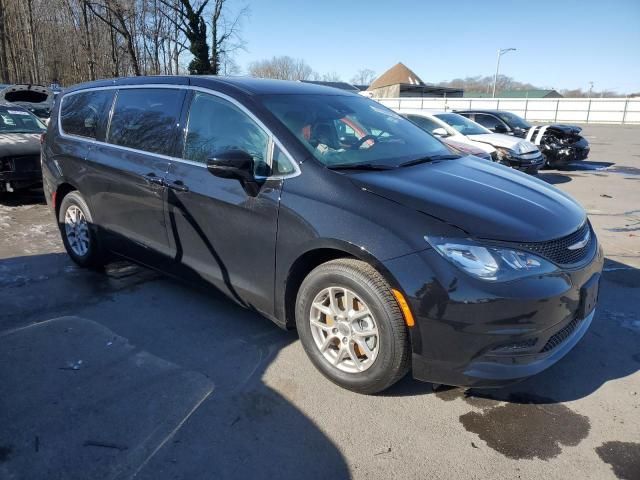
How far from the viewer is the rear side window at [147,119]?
3.71 m

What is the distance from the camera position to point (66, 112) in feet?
16.0

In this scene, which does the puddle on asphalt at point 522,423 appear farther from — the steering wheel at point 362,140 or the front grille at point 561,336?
the steering wheel at point 362,140

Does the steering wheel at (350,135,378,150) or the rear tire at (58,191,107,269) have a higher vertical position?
the steering wheel at (350,135,378,150)

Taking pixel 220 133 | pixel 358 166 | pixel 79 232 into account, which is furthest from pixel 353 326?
pixel 79 232

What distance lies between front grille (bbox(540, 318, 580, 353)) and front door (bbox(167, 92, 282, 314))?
1.66 metres

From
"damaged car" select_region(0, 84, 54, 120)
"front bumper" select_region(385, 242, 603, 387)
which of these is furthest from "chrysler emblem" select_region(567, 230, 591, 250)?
"damaged car" select_region(0, 84, 54, 120)

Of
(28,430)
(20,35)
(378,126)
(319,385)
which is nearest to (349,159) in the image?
(378,126)

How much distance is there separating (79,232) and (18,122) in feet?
17.1

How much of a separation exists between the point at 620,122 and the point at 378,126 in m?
43.4

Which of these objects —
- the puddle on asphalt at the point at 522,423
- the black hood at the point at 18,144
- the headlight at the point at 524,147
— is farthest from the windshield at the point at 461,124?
the puddle on asphalt at the point at 522,423

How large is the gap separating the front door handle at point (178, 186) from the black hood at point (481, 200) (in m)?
1.35

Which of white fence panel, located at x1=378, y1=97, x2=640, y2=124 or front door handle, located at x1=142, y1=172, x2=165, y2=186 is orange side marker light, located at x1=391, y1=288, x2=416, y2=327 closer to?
front door handle, located at x1=142, y1=172, x2=165, y2=186

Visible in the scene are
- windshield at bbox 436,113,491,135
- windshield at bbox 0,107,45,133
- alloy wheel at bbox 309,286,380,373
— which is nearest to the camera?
alloy wheel at bbox 309,286,380,373

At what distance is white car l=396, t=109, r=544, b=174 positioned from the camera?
1004 cm
